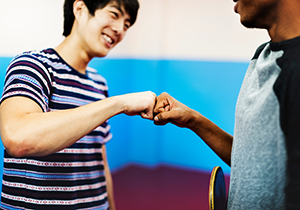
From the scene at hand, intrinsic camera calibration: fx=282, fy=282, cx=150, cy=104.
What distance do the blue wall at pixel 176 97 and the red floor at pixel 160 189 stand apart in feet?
0.47

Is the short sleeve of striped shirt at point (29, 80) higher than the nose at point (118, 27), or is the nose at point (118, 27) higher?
the nose at point (118, 27)

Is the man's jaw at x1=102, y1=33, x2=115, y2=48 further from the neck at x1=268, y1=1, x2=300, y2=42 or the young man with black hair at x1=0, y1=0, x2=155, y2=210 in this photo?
the neck at x1=268, y1=1, x2=300, y2=42

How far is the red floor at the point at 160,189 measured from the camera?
2.82 metres

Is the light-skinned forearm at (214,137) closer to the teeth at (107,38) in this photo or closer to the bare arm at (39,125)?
the bare arm at (39,125)

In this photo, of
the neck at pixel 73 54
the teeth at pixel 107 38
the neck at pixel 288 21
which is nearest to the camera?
the neck at pixel 288 21

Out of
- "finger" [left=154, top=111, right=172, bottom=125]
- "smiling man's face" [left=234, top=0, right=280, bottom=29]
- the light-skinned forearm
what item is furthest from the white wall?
"smiling man's face" [left=234, top=0, right=280, bottom=29]

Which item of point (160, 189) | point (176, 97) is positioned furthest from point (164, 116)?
point (176, 97)

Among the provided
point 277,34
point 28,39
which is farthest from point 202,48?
point 277,34

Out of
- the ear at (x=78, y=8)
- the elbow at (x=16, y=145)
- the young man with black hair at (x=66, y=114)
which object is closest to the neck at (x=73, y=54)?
the young man with black hair at (x=66, y=114)

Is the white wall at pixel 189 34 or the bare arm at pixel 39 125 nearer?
the bare arm at pixel 39 125

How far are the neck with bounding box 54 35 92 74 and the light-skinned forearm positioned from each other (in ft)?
1.97

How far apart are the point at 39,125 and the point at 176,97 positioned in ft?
9.58

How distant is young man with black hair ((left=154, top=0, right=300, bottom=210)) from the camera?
2.39ft

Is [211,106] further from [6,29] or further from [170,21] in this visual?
[6,29]
